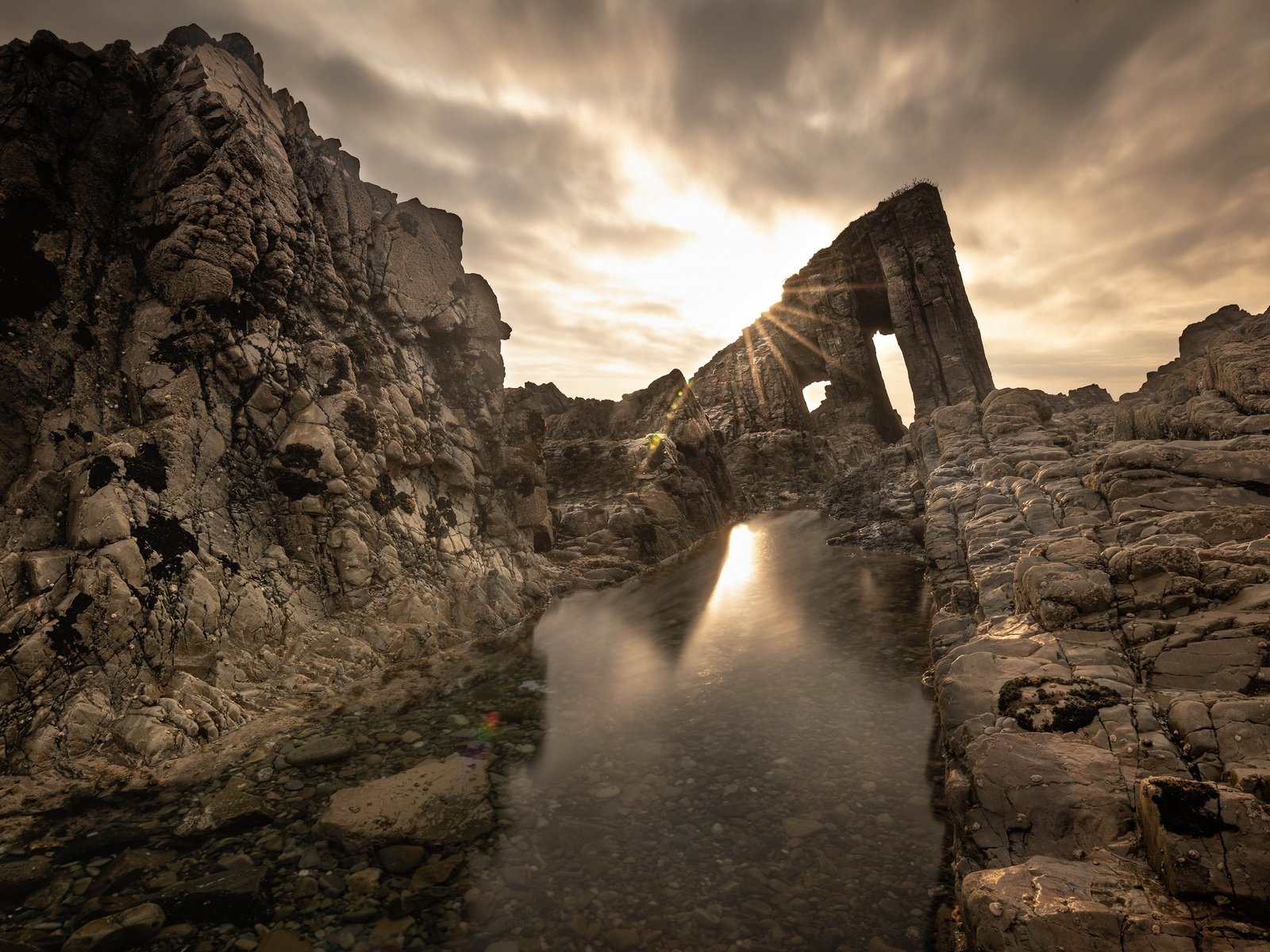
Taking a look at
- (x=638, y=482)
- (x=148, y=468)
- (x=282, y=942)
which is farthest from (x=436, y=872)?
(x=638, y=482)

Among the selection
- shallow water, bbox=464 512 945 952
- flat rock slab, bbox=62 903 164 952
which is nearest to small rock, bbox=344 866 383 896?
shallow water, bbox=464 512 945 952

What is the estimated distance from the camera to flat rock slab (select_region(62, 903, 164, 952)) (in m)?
6.49

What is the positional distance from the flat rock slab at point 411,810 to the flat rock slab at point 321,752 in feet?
5.15

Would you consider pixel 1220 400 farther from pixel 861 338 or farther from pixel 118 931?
pixel 861 338

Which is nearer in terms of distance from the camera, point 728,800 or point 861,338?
point 728,800

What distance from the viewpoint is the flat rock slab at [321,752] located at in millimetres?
10969

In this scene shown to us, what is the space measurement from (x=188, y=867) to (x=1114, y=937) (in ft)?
38.3

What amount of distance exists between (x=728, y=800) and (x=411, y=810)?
562cm

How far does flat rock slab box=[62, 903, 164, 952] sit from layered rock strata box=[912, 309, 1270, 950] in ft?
32.9

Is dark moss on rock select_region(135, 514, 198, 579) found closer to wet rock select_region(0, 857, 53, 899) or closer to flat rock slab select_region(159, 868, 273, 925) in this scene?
wet rock select_region(0, 857, 53, 899)

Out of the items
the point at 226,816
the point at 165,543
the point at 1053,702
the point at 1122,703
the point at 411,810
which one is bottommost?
the point at 226,816

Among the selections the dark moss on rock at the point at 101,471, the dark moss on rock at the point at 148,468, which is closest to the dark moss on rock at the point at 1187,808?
the dark moss on rock at the point at 101,471

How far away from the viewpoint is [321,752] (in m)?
11.2

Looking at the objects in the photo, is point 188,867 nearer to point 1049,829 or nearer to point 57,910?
point 57,910
